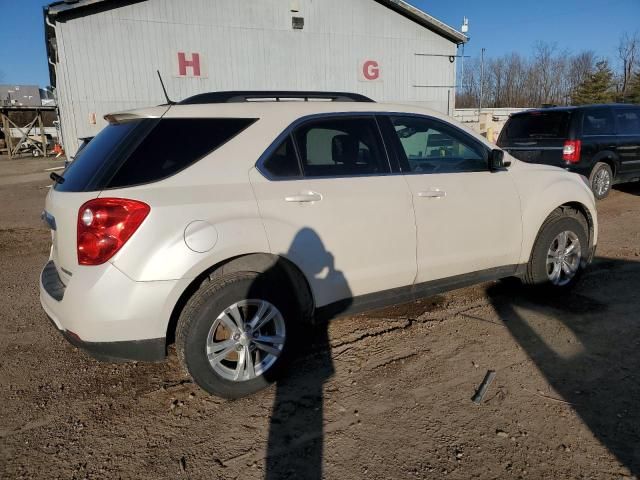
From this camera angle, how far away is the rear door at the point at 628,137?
913cm

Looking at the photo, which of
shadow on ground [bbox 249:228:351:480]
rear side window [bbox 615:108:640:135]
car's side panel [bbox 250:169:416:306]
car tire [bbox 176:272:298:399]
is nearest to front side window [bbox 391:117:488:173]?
car's side panel [bbox 250:169:416:306]

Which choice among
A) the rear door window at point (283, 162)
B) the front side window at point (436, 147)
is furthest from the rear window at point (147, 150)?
the front side window at point (436, 147)

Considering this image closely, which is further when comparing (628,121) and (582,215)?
(628,121)

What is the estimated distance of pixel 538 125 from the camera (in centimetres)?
878

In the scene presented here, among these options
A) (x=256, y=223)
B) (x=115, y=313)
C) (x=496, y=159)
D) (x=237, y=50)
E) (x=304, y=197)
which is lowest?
(x=115, y=313)

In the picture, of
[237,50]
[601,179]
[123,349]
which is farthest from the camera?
[237,50]

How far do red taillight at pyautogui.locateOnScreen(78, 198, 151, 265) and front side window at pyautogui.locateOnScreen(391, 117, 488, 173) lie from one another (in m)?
1.96

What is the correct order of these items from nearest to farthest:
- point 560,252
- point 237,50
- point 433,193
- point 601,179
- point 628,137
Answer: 1. point 433,193
2. point 560,252
3. point 601,179
4. point 628,137
5. point 237,50

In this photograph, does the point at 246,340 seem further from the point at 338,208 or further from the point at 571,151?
the point at 571,151

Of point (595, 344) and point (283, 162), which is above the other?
point (283, 162)

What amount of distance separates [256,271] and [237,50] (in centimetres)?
1285

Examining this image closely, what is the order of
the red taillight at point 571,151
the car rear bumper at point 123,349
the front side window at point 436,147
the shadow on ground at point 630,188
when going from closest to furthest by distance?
the car rear bumper at point 123,349 → the front side window at point 436,147 → the red taillight at point 571,151 → the shadow on ground at point 630,188

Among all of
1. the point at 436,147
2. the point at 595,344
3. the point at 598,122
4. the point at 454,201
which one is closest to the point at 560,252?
the point at 595,344

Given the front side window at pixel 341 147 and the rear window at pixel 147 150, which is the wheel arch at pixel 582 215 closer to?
the front side window at pixel 341 147
